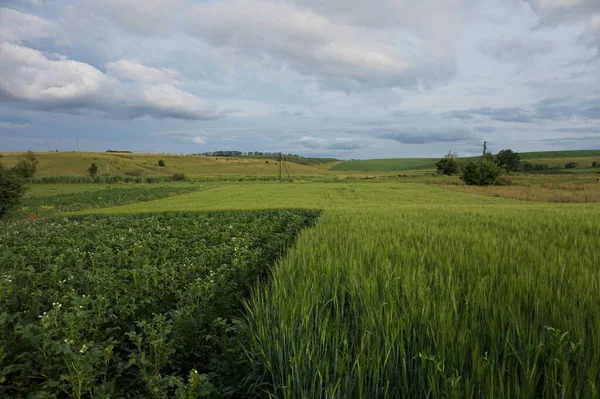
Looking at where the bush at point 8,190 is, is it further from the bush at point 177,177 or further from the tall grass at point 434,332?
the bush at point 177,177

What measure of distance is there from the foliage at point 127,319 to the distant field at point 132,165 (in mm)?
75336

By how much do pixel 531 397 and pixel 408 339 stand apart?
0.87m

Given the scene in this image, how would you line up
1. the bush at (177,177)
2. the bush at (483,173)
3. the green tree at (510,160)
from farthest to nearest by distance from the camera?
the green tree at (510,160) < the bush at (177,177) < the bush at (483,173)

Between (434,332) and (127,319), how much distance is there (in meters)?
4.01

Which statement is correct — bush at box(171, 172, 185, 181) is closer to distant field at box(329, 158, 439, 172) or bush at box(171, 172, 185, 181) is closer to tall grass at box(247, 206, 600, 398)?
tall grass at box(247, 206, 600, 398)

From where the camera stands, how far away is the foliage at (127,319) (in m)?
2.97

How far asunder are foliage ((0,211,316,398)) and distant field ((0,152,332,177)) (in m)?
75.3

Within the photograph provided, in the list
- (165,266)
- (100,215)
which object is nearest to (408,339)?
(165,266)

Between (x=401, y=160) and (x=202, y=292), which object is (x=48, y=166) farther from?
(x=401, y=160)

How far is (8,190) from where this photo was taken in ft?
77.7

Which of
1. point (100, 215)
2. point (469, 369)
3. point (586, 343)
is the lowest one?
point (100, 215)

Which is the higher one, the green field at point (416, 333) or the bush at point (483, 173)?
the bush at point (483, 173)

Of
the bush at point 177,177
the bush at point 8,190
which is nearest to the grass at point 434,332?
the bush at point 8,190

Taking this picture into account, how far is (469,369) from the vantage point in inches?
103
